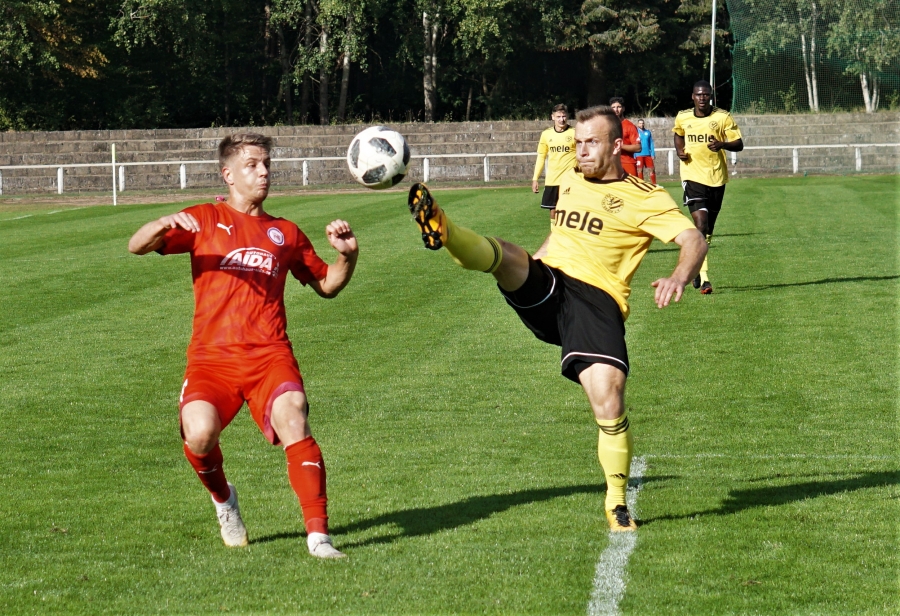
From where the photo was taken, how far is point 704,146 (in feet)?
49.4

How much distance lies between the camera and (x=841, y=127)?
3984 cm

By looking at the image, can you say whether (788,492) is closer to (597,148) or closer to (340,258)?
(597,148)

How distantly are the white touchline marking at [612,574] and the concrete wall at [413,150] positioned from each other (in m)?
31.9

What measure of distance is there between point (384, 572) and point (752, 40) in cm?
2706

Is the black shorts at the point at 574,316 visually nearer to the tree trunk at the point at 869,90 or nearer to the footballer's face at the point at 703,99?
the footballer's face at the point at 703,99

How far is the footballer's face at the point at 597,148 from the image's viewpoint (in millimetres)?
6195

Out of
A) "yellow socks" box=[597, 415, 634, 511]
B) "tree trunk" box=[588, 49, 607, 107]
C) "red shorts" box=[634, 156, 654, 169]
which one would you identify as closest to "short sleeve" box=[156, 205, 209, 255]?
"yellow socks" box=[597, 415, 634, 511]

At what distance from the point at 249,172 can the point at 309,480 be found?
1.54m

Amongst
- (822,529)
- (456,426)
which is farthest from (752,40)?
(822,529)

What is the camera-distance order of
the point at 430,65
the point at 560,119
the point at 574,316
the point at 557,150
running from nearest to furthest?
the point at 574,316
the point at 560,119
the point at 557,150
the point at 430,65

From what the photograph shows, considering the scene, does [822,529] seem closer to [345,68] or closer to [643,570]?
[643,570]

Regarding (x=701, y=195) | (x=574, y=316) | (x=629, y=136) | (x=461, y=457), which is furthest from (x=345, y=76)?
(x=574, y=316)

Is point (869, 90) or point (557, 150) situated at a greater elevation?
point (869, 90)

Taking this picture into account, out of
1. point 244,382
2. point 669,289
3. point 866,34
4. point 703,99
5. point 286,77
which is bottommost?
point 244,382
